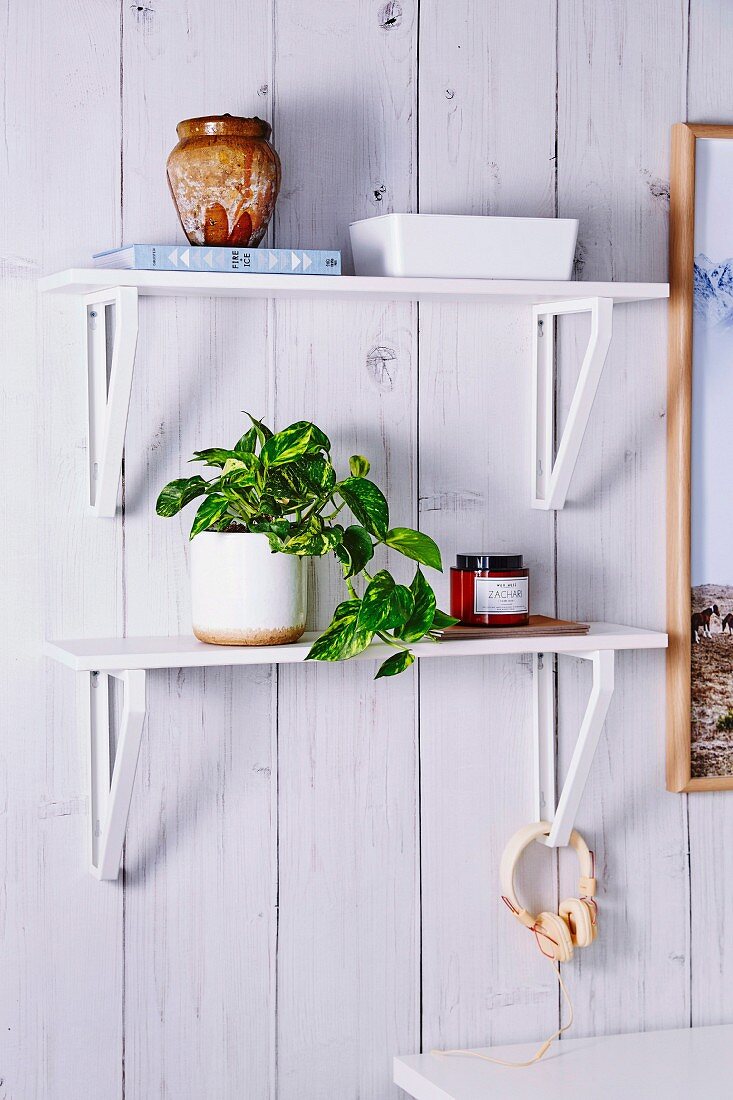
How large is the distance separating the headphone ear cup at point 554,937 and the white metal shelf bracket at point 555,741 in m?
0.08

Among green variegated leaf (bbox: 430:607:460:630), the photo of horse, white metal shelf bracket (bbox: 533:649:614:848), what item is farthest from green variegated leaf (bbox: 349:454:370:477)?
the photo of horse

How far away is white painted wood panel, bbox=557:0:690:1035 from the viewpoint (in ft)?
4.75

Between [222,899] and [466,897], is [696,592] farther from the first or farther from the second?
[222,899]

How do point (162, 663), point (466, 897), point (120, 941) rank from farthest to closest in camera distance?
point (466, 897)
point (120, 941)
point (162, 663)

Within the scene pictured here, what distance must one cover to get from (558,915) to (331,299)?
73cm

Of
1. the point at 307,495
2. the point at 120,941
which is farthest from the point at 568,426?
the point at 120,941

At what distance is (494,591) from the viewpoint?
4.30 feet

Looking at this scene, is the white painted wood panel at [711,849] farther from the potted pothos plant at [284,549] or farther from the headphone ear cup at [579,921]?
the potted pothos plant at [284,549]

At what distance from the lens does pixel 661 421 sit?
1.48 metres

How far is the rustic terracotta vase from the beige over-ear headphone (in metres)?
0.70


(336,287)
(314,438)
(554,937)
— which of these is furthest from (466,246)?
(554,937)

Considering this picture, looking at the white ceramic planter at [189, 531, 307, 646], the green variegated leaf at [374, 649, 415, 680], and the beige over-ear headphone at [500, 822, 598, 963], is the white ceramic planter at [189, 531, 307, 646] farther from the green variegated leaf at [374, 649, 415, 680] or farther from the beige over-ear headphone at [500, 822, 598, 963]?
the beige over-ear headphone at [500, 822, 598, 963]

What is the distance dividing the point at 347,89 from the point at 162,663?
64 cm

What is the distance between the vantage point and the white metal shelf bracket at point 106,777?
121 centimetres
